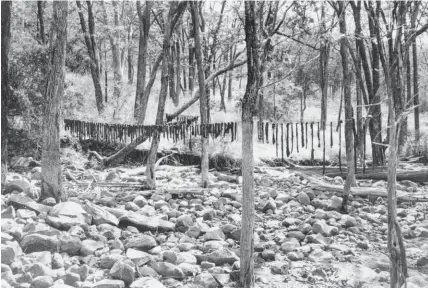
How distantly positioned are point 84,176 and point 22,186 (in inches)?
118

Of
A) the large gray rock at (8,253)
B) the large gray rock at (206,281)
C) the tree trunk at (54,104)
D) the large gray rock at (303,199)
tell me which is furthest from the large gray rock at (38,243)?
the large gray rock at (303,199)

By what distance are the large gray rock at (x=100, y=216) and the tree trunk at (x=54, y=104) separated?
71 cm

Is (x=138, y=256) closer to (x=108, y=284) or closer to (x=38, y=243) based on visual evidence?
(x=108, y=284)

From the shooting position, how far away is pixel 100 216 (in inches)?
249

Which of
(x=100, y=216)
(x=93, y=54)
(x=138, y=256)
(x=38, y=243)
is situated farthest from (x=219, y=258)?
(x=93, y=54)

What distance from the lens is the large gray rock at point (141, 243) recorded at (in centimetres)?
557

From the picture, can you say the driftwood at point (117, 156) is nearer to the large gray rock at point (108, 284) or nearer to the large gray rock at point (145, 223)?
the large gray rock at point (145, 223)

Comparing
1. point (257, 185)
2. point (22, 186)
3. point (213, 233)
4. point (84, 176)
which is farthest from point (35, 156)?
point (213, 233)

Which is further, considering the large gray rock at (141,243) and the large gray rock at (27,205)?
the large gray rock at (27,205)

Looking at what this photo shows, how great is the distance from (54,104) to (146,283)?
3.49 metres

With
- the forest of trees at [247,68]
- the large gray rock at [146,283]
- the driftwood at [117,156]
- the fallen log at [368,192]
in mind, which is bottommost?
the large gray rock at [146,283]

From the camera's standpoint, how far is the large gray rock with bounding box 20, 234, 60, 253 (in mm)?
4914

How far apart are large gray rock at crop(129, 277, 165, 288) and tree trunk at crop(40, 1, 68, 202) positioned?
2903 millimetres

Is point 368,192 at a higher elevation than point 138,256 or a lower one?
higher
